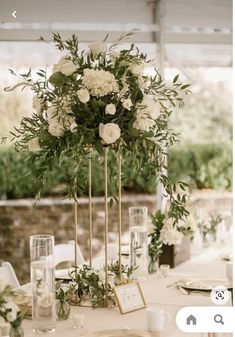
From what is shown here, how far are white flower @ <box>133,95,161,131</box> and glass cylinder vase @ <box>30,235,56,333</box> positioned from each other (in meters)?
0.34

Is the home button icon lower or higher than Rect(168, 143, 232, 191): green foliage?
lower

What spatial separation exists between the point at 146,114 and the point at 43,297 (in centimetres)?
47

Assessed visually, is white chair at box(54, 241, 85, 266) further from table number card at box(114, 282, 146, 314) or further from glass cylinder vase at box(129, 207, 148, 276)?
table number card at box(114, 282, 146, 314)

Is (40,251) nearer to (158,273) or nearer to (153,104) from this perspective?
(153,104)

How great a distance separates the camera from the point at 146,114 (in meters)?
1.66

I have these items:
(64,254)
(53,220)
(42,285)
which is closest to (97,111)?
(42,285)

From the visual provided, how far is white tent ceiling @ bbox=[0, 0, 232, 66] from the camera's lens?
342cm

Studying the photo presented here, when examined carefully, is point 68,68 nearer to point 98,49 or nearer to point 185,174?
point 98,49

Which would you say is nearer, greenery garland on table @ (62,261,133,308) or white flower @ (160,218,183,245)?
greenery garland on table @ (62,261,133,308)

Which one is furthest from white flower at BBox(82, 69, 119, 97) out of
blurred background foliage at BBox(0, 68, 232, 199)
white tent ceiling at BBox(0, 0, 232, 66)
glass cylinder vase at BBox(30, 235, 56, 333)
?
blurred background foliage at BBox(0, 68, 232, 199)

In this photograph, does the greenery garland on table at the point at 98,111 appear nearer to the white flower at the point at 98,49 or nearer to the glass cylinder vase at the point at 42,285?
the white flower at the point at 98,49

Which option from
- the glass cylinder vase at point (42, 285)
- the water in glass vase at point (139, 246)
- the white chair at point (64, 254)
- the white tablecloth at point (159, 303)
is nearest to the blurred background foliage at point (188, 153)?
the white chair at point (64, 254)

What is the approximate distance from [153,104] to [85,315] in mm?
507

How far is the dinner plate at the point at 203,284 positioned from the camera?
6.26 ft
